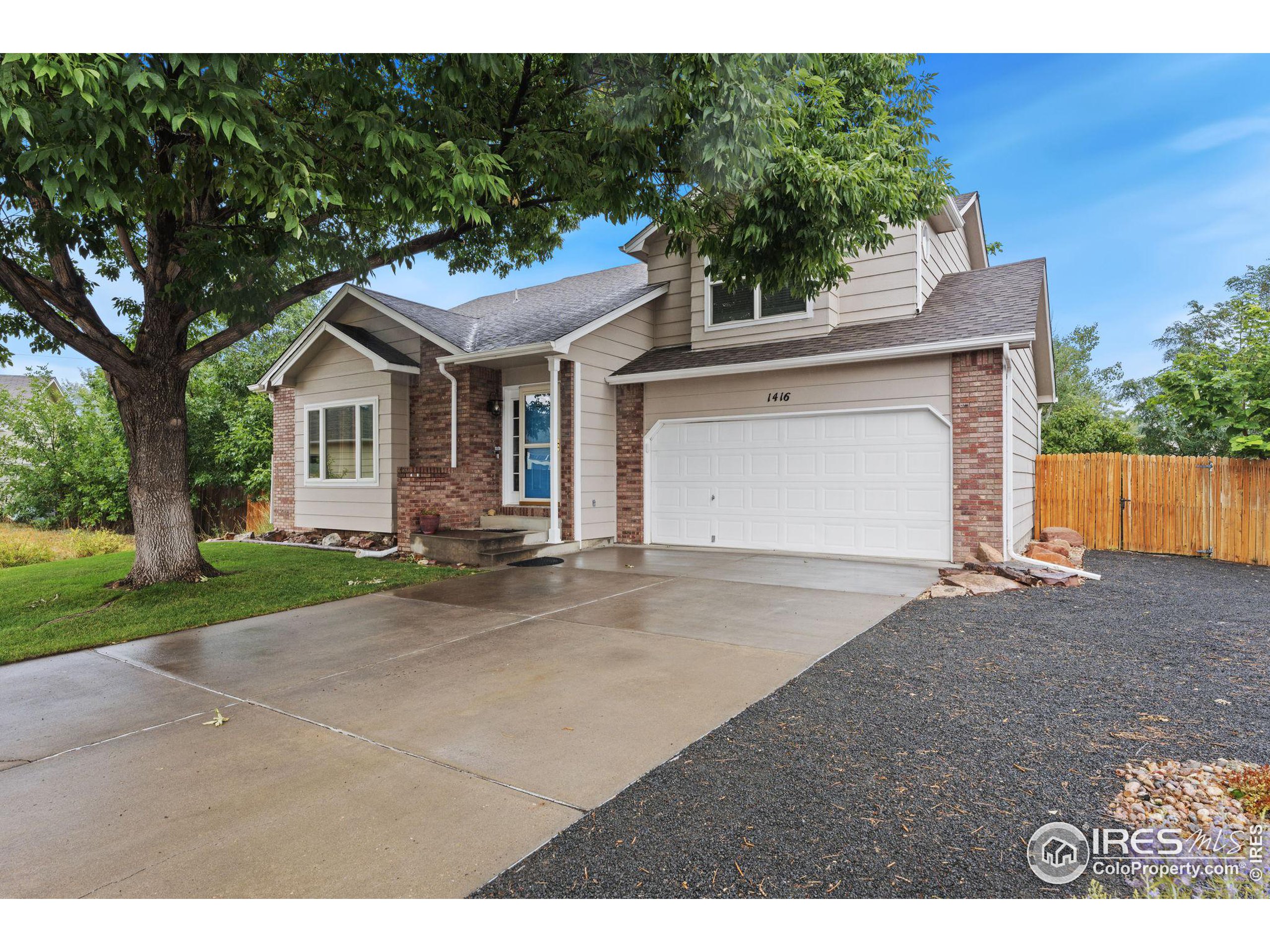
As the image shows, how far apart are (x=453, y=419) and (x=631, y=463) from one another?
3.18 meters

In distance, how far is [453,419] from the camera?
36.0 feet

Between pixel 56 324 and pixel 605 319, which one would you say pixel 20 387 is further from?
pixel 605 319

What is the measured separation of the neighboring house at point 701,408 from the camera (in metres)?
8.96

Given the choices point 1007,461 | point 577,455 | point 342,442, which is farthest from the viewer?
point 342,442

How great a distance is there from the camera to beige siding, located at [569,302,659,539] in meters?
10.8

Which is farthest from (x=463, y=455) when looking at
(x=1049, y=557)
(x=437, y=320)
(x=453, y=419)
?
(x=1049, y=557)

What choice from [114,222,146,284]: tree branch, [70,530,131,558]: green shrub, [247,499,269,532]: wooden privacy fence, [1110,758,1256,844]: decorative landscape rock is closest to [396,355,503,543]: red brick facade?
[114,222,146,284]: tree branch

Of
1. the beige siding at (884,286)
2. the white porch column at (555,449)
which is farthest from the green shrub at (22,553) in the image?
the beige siding at (884,286)

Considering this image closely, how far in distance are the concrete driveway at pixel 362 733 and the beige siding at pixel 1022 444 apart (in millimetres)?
4557

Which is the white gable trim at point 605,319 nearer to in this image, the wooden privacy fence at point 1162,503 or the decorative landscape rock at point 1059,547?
the decorative landscape rock at point 1059,547

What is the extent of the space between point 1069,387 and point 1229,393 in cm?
2325

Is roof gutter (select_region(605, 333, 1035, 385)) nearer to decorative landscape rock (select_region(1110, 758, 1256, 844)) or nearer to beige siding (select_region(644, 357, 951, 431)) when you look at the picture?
beige siding (select_region(644, 357, 951, 431))

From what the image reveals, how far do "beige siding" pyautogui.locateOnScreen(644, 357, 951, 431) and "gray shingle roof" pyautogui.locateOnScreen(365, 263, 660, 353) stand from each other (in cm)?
195

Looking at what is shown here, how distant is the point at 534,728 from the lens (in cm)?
344
